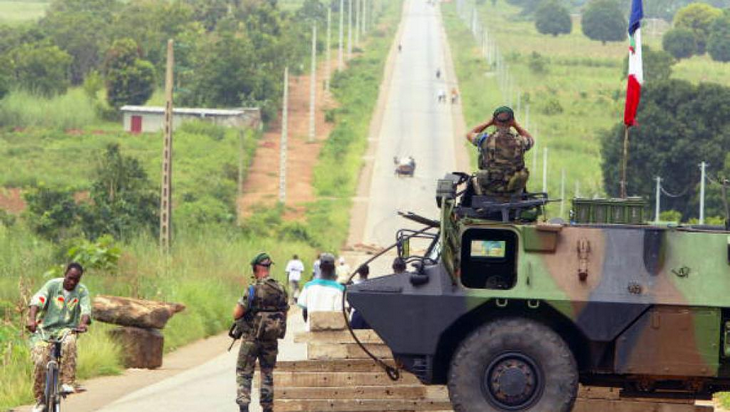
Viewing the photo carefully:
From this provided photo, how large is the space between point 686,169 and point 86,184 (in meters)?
30.7

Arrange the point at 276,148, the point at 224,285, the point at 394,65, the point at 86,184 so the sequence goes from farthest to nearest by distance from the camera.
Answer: the point at 394,65 → the point at 276,148 → the point at 86,184 → the point at 224,285

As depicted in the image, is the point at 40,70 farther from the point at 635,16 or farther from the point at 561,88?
the point at 635,16

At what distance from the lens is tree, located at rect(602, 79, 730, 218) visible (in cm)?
7950

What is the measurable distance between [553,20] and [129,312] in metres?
165

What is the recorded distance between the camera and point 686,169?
80.6m

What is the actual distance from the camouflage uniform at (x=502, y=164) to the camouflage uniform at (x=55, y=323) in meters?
4.30

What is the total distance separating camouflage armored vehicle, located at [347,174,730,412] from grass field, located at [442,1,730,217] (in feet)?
210

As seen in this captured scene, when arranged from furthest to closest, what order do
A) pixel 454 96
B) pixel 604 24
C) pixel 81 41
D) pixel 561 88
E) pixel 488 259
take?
pixel 604 24 < pixel 561 88 < pixel 81 41 < pixel 454 96 < pixel 488 259

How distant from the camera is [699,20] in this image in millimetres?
179500

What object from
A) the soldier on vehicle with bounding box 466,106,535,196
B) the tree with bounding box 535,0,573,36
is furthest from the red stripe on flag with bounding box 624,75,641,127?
the tree with bounding box 535,0,573,36

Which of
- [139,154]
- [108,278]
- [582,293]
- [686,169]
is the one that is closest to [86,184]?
[139,154]

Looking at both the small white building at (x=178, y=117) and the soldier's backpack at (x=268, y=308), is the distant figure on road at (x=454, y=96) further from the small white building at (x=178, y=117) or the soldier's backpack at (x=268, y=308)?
the soldier's backpack at (x=268, y=308)

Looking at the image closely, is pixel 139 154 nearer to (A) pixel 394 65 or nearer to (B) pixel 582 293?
(A) pixel 394 65

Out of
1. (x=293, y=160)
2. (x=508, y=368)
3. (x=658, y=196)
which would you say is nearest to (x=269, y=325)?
(x=508, y=368)
